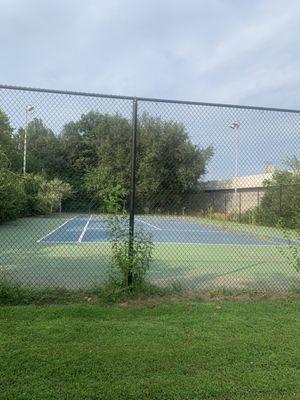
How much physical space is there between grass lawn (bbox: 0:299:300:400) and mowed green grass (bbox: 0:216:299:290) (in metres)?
1.59

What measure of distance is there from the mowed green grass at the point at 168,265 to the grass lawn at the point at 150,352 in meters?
1.59

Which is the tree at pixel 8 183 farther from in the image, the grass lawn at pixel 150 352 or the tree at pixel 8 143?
the grass lawn at pixel 150 352

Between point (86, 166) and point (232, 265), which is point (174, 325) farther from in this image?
point (232, 265)

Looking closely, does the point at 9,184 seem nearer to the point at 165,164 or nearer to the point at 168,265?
the point at 165,164

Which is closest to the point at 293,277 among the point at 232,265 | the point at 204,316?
the point at 232,265

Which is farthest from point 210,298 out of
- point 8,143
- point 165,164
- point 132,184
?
point 8,143

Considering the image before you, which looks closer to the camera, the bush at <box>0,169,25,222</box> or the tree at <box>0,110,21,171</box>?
the tree at <box>0,110,21,171</box>

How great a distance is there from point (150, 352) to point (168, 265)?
5.67m

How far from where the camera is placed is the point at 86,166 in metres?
6.12

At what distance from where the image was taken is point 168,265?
974 cm

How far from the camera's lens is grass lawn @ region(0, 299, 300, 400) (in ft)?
11.1

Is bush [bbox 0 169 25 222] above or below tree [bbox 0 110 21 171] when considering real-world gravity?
below

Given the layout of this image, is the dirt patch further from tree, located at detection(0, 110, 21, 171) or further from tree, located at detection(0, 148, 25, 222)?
tree, located at detection(0, 110, 21, 171)

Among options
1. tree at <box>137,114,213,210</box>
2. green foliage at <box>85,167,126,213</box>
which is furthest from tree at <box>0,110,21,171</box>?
tree at <box>137,114,213,210</box>
